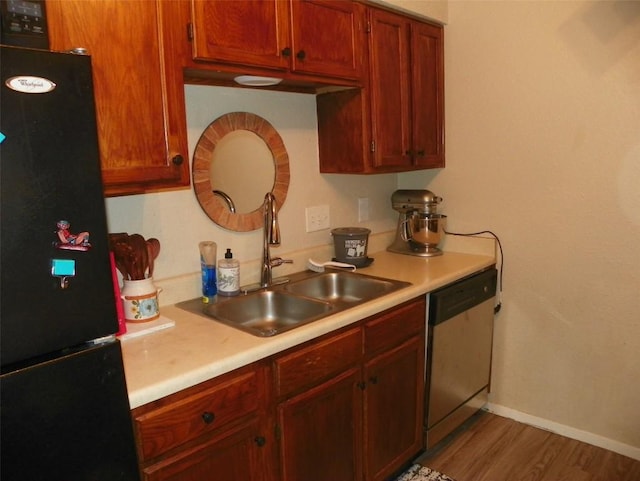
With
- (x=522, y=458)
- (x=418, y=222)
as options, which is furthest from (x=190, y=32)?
(x=522, y=458)

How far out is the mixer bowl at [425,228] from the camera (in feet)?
8.39

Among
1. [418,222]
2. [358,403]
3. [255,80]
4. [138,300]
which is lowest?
[358,403]

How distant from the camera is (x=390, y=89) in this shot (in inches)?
89.9

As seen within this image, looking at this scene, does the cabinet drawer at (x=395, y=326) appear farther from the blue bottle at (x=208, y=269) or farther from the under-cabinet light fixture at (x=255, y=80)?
the under-cabinet light fixture at (x=255, y=80)

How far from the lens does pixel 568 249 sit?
7.62 feet

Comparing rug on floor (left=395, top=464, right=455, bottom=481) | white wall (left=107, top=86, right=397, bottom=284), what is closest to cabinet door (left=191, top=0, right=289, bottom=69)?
white wall (left=107, top=86, right=397, bottom=284)

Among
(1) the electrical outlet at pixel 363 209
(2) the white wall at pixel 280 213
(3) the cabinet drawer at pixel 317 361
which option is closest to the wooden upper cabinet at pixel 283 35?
(2) the white wall at pixel 280 213

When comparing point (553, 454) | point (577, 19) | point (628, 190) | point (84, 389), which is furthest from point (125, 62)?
point (553, 454)

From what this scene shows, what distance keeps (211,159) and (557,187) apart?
1.58 m

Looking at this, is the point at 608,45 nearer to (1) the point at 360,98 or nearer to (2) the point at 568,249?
(2) the point at 568,249

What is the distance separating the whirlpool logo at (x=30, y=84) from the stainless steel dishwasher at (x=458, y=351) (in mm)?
1642

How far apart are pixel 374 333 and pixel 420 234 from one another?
Answer: 35.5 inches

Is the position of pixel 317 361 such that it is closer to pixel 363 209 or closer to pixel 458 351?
pixel 458 351

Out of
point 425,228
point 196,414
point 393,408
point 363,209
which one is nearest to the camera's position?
point 196,414
